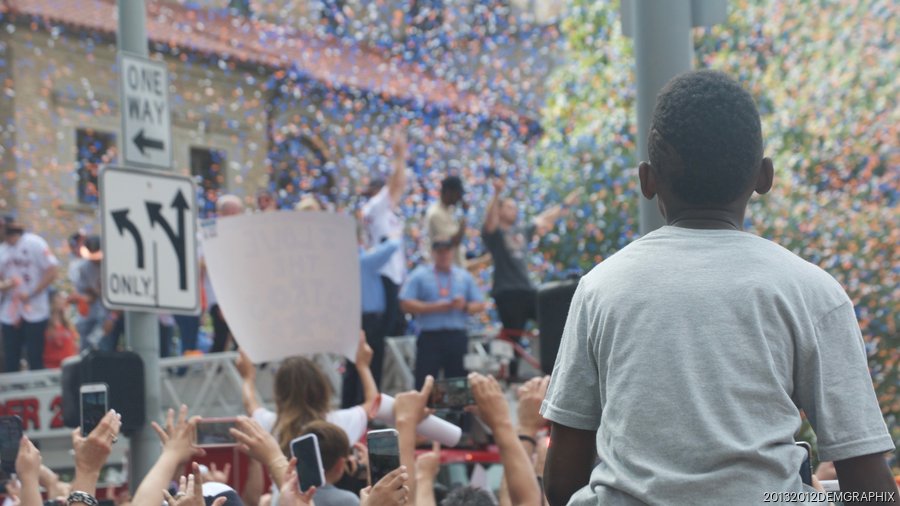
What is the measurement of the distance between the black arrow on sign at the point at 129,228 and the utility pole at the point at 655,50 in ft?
10.6

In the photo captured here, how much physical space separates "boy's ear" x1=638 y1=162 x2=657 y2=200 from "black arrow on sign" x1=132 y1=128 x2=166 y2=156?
563cm

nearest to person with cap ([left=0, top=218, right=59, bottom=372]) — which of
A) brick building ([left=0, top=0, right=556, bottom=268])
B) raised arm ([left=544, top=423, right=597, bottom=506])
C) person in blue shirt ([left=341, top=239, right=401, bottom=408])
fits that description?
person in blue shirt ([left=341, top=239, right=401, bottom=408])

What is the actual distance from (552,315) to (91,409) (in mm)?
3226

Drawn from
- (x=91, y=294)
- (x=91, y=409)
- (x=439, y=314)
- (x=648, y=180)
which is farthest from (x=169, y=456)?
(x=91, y=294)

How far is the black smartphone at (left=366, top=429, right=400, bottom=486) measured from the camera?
12.6ft

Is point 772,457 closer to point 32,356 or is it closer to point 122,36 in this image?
point 122,36

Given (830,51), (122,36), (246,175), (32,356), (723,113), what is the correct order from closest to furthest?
(723,113) < (122,36) < (32,356) < (830,51) < (246,175)

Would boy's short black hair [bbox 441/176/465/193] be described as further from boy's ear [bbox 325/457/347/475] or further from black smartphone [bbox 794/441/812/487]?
black smartphone [bbox 794/441/812/487]

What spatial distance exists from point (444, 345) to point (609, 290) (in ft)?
30.2

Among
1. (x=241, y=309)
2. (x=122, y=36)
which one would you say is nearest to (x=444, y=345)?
(x=241, y=309)

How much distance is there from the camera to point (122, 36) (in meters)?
8.53

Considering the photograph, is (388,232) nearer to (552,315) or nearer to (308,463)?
(552,315)

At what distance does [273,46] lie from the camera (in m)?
33.1

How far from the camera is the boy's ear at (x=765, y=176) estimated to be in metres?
3.13
